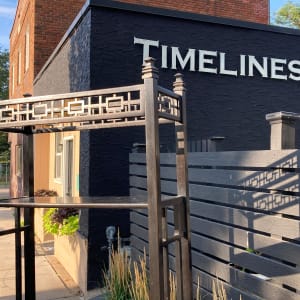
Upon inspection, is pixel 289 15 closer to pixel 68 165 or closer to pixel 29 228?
pixel 68 165

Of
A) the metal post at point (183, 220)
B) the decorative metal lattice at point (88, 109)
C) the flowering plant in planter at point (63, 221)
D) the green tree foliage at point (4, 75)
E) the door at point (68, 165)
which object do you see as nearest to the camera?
the decorative metal lattice at point (88, 109)

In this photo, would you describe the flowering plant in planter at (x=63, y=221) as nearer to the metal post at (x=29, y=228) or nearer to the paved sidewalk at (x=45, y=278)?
the paved sidewalk at (x=45, y=278)

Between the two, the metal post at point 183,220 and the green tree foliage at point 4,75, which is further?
the green tree foliage at point 4,75

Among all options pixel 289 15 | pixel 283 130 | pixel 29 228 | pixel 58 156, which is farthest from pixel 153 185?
pixel 289 15

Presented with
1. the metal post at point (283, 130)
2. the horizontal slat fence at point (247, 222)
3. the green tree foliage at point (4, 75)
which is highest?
the green tree foliage at point (4, 75)

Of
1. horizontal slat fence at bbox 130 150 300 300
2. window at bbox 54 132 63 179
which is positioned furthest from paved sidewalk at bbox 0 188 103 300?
horizontal slat fence at bbox 130 150 300 300

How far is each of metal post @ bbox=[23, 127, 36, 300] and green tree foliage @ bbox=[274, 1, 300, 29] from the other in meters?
29.5

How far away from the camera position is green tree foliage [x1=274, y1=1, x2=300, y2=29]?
3008 centimetres

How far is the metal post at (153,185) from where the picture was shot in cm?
249

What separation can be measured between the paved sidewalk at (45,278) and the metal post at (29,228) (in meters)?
1.81

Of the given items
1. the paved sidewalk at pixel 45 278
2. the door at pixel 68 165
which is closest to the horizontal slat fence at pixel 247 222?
the paved sidewalk at pixel 45 278

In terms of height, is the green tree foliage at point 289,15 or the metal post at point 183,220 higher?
the green tree foliage at point 289,15

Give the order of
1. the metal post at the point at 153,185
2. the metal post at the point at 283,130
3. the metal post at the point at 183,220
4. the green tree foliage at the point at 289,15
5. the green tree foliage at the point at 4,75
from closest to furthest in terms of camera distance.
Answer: the metal post at the point at 153,185, the metal post at the point at 183,220, the metal post at the point at 283,130, the green tree foliage at the point at 289,15, the green tree foliage at the point at 4,75

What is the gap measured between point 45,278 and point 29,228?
11.3 ft
